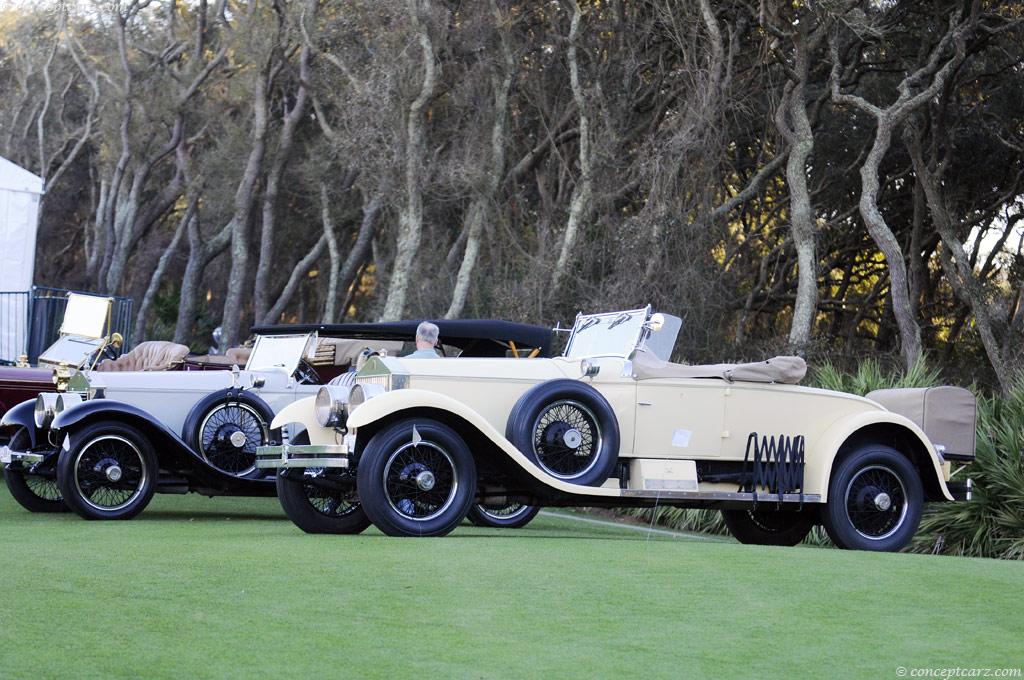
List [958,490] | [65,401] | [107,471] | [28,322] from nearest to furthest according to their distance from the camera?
1. [958,490]
2. [107,471]
3. [65,401]
4. [28,322]

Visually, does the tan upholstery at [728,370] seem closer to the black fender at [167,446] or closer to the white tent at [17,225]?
the black fender at [167,446]

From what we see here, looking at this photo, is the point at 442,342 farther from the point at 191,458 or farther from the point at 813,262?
the point at 813,262

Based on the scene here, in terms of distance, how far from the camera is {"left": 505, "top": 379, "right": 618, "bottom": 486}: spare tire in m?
8.30

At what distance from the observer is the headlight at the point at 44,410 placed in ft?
34.7

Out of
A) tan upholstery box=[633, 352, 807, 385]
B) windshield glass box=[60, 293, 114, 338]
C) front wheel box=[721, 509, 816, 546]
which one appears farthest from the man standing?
windshield glass box=[60, 293, 114, 338]

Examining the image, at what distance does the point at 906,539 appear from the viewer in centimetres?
895

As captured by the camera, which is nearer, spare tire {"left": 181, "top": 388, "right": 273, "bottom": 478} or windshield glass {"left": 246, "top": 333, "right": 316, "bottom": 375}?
spare tire {"left": 181, "top": 388, "right": 273, "bottom": 478}

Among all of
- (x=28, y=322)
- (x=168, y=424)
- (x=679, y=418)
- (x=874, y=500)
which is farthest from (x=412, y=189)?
(x=874, y=500)

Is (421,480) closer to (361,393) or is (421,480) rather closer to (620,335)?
(361,393)

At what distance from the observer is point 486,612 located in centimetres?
508

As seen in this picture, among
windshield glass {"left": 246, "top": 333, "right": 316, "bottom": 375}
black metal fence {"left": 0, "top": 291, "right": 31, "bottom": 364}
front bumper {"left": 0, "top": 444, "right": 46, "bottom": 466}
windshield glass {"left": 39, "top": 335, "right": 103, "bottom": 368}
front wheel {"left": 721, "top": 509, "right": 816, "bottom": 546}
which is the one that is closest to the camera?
front wheel {"left": 721, "top": 509, "right": 816, "bottom": 546}

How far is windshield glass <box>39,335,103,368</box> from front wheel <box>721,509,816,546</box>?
793 cm

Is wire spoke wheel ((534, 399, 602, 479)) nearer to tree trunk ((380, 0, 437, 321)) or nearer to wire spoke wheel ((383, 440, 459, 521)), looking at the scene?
wire spoke wheel ((383, 440, 459, 521))

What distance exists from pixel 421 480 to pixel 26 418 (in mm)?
4913
